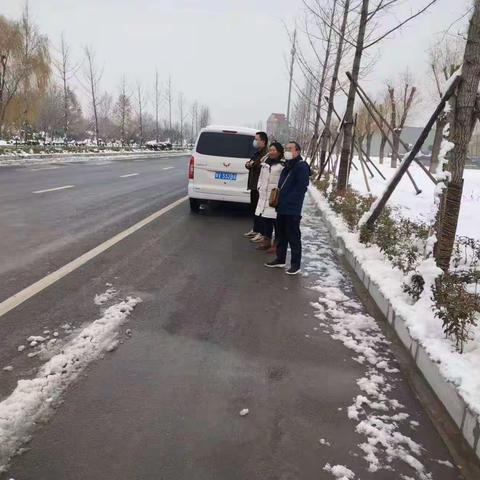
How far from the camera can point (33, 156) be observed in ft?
92.9

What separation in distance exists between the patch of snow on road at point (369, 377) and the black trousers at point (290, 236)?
13.5 inches

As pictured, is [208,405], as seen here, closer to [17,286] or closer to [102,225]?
[17,286]

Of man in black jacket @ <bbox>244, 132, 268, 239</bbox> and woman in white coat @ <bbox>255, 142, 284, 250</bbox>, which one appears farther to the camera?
man in black jacket @ <bbox>244, 132, 268, 239</bbox>

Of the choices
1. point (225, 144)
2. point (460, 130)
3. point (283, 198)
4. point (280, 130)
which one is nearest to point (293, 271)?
point (283, 198)

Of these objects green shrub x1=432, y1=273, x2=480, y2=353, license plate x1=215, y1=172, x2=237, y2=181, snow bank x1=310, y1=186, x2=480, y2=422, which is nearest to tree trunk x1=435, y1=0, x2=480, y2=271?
snow bank x1=310, y1=186, x2=480, y2=422

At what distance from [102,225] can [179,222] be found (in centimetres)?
161

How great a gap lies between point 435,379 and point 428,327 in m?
0.66

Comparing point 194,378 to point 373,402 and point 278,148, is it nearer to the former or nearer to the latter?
point 373,402

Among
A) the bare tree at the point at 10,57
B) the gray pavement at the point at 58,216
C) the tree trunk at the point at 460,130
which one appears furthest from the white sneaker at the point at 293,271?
the bare tree at the point at 10,57

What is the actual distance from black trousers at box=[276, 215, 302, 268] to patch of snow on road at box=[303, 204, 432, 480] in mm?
342

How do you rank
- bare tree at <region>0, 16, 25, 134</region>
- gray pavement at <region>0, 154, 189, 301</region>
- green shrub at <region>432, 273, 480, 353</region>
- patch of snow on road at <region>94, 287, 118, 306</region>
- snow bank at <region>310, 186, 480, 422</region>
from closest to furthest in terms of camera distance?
snow bank at <region>310, 186, 480, 422</region>
green shrub at <region>432, 273, 480, 353</region>
patch of snow on road at <region>94, 287, 118, 306</region>
gray pavement at <region>0, 154, 189, 301</region>
bare tree at <region>0, 16, 25, 134</region>

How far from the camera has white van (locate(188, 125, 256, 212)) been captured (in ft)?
32.9

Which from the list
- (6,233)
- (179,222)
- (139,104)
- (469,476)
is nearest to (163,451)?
(469,476)

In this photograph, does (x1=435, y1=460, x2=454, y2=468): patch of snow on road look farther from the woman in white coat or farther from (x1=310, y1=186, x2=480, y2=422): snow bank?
the woman in white coat
